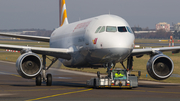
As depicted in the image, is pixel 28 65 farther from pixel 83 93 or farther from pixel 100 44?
pixel 83 93

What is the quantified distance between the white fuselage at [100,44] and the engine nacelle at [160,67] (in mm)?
3475

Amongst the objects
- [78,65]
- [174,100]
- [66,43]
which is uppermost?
[66,43]

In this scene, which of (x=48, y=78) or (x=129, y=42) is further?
(x=48, y=78)

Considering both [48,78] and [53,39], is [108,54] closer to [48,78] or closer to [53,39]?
[48,78]

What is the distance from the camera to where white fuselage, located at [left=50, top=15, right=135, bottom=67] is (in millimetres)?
24047

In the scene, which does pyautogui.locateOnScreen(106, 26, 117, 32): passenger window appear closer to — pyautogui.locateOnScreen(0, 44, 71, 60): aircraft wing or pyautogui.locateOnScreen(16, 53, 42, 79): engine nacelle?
pyautogui.locateOnScreen(0, 44, 71, 60): aircraft wing

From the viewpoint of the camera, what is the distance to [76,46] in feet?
94.4

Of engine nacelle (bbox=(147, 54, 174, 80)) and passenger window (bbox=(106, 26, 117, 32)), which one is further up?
passenger window (bbox=(106, 26, 117, 32))

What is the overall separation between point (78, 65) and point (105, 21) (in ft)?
17.8

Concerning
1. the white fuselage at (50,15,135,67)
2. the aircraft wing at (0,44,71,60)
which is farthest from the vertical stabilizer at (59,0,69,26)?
the white fuselage at (50,15,135,67)

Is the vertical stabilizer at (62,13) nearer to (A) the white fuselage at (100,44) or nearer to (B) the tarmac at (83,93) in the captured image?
(A) the white fuselage at (100,44)

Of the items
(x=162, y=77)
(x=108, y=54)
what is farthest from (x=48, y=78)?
(x=162, y=77)

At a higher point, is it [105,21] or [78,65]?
[105,21]

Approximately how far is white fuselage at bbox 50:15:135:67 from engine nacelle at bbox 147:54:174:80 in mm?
3475
